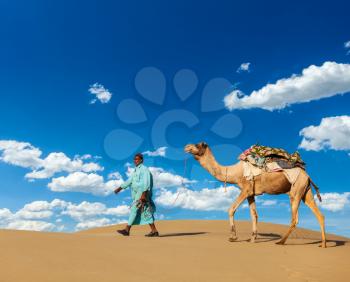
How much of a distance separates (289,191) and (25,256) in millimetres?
8475

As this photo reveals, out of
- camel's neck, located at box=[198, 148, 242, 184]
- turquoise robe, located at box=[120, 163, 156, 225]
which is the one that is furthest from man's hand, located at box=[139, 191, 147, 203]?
camel's neck, located at box=[198, 148, 242, 184]

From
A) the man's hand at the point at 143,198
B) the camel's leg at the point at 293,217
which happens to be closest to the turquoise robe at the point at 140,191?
the man's hand at the point at 143,198

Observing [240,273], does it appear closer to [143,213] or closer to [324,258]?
[324,258]

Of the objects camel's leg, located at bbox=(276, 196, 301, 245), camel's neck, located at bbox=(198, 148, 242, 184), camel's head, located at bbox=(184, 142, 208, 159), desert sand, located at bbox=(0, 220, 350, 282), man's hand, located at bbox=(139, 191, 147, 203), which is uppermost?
camel's head, located at bbox=(184, 142, 208, 159)

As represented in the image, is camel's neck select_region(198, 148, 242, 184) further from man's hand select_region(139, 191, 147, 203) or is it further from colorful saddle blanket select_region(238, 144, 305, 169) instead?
man's hand select_region(139, 191, 147, 203)

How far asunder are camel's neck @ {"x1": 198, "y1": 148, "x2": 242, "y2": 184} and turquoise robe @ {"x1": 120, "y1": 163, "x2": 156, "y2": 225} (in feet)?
6.51

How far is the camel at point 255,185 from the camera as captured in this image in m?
12.6

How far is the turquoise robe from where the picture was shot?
41.6 feet

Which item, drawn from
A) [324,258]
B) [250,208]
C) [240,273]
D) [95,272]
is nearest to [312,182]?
[250,208]

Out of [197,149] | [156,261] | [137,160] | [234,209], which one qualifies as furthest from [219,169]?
[156,261]

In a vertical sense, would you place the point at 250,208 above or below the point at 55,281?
above

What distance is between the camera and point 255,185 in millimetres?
13078

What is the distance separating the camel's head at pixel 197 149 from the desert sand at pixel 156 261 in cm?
355

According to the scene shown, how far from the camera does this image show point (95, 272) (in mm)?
6719
